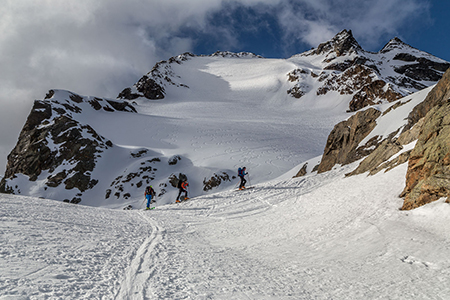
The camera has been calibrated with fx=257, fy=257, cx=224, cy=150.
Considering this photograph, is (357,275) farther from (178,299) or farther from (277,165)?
(277,165)

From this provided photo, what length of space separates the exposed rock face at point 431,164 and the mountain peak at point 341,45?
131092mm

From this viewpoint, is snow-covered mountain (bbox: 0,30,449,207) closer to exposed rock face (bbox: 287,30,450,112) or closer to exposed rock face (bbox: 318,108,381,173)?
exposed rock face (bbox: 287,30,450,112)

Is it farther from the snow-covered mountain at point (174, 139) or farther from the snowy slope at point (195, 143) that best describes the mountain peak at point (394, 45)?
the snowy slope at point (195, 143)

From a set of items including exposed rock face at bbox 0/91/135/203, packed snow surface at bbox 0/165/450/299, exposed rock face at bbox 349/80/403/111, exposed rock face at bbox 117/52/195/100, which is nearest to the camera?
packed snow surface at bbox 0/165/450/299

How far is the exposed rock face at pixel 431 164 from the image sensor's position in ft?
21.2

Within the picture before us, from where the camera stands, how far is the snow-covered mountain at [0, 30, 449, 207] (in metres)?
30.2

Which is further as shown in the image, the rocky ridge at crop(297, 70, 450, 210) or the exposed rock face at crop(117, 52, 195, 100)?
the exposed rock face at crop(117, 52, 195, 100)

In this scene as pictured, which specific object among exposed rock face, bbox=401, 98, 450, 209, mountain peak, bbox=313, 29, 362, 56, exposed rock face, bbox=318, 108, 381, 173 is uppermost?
mountain peak, bbox=313, 29, 362, 56

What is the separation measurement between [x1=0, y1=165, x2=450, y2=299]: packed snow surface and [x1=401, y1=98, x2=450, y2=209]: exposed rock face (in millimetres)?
360

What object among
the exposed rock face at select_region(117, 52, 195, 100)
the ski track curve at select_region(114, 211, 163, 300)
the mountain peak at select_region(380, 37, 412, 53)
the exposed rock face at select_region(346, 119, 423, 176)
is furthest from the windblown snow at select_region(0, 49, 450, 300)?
the mountain peak at select_region(380, 37, 412, 53)

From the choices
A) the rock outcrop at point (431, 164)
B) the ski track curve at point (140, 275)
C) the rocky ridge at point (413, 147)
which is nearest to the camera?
the ski track curve at point (140, 275)

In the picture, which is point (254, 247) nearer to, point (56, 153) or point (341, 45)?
point (56, 153)

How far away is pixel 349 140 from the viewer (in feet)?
62.7

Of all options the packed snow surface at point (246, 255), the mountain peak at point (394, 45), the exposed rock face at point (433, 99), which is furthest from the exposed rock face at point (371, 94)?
the mountain peak at point (394, 45)
